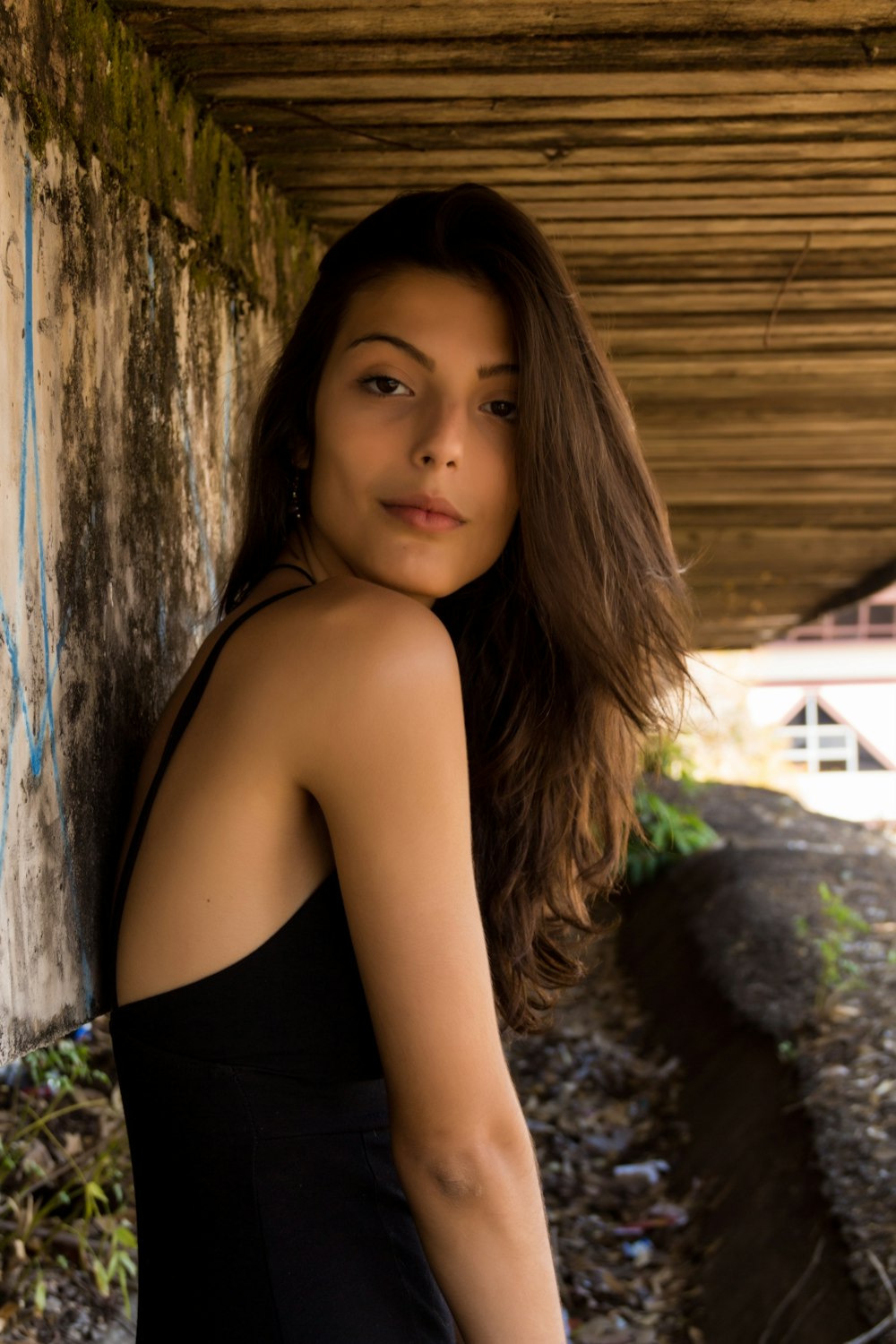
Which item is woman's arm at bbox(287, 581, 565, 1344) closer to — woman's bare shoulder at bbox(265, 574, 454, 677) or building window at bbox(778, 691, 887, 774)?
woman's bare shoulder at bbox(265, 574, 454, 677)

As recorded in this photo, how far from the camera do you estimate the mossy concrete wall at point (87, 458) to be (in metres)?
1.73

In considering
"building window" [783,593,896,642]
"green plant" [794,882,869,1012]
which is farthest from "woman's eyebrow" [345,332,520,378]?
"building window" [783,593,896,642]

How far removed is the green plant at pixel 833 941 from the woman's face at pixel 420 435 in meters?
4.67

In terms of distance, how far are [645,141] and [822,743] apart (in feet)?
71.8

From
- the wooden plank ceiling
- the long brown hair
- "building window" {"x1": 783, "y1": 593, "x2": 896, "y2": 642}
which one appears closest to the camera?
the long brown hair

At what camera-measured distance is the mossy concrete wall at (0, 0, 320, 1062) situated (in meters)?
1.73

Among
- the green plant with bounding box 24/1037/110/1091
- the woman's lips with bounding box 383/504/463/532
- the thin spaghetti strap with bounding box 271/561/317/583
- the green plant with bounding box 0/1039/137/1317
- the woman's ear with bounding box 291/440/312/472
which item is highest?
the woman's ear with bounding box 291/440/312/472

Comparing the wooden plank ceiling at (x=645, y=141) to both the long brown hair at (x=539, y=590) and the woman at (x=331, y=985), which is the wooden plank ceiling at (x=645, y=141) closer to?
the long brown hair at (x=539, y=590)

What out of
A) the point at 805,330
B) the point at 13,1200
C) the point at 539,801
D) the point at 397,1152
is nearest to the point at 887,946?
the point at 805,330

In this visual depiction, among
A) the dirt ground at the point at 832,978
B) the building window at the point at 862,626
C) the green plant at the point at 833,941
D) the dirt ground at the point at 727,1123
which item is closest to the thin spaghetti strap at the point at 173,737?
the dirt ground at the point at 727,1123

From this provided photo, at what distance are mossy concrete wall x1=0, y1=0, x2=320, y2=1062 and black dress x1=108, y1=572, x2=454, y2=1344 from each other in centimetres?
20

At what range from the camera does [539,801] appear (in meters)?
2.28

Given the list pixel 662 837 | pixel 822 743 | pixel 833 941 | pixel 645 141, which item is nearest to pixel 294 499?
pixel 645 141

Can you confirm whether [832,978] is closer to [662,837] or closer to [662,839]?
[662,837]
